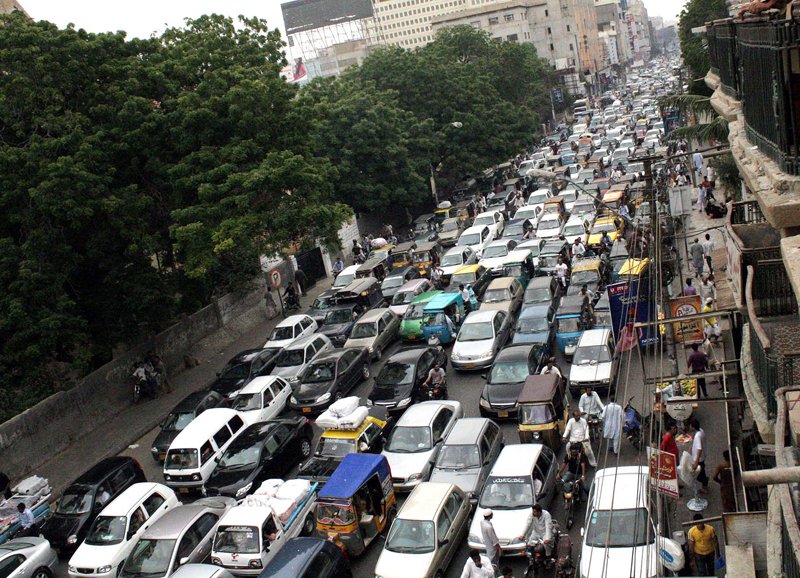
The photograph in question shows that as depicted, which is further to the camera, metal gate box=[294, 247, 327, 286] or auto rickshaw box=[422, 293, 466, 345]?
metal gate box=[294, 247, 327, 286]

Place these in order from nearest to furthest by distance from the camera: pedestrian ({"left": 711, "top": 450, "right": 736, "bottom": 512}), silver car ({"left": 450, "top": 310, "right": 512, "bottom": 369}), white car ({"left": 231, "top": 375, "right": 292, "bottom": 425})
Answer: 1. pedestrian ({"left": 711, "top": 450, "right": 736, "bottom": 512})
2. white car ({"left": 231, "top": 375, "right": 292, "bottom": 425})
3. silver car ({"left": 450, "top": 310, "right": 512, "bottom": 369})

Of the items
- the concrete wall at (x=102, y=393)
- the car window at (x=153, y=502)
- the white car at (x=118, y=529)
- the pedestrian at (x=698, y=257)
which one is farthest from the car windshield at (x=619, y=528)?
the concrete wall at (x=102, y=393)

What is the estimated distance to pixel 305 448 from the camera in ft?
62.4

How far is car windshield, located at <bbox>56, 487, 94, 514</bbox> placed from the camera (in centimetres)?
1734

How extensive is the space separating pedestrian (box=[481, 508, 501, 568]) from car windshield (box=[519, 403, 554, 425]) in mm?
4244

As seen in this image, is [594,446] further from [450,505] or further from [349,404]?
[349,404]

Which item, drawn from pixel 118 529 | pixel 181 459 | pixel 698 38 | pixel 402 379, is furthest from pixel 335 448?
pixel 698 38

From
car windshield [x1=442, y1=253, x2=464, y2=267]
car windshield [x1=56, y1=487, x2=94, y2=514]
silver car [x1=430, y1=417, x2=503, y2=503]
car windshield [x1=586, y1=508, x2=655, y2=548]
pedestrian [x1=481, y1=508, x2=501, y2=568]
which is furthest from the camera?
car windshield [x1=442, y1=253, x2=464, y2=267]

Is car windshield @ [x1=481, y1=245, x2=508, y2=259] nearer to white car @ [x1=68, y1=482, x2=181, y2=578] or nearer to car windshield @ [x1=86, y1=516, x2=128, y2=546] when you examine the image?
white car @ [x1=68, y1=482, x2=181, y2=578]

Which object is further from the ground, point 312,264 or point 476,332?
point 476,332

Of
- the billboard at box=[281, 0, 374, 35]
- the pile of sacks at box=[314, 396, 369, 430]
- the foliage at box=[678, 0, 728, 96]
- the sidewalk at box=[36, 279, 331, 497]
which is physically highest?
the billboard at box=[281, 0, 374, 35]

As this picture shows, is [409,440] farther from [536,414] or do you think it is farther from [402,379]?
[402,379]

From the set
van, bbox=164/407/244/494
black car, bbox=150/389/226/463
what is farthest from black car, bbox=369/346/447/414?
black car, bbox=150/389/226/463

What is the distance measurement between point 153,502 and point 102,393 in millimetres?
10114
